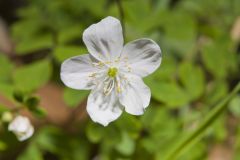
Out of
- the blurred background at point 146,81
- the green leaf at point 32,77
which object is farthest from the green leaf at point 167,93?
the green leaf at point 32,77

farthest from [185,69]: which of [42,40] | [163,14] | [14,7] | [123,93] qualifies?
[14,7]

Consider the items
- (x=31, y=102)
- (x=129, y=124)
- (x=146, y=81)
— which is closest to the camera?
(x=31, y=102)

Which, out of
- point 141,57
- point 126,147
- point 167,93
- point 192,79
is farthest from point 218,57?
point 141,57

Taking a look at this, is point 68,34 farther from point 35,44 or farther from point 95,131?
point 95,131

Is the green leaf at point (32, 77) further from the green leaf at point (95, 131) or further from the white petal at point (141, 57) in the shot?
the white petal at point (141, 57)

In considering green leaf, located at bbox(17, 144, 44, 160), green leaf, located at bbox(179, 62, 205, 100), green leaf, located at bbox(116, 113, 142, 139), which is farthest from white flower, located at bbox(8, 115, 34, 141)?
green leaf, located at bbox(179, 62, 205, 100)

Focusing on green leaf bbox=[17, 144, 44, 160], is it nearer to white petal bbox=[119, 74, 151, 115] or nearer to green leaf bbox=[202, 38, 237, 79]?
white petal bbox=[119, 74, 151, 115]

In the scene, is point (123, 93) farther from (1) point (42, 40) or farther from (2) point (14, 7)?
(2) point (14, 7)
